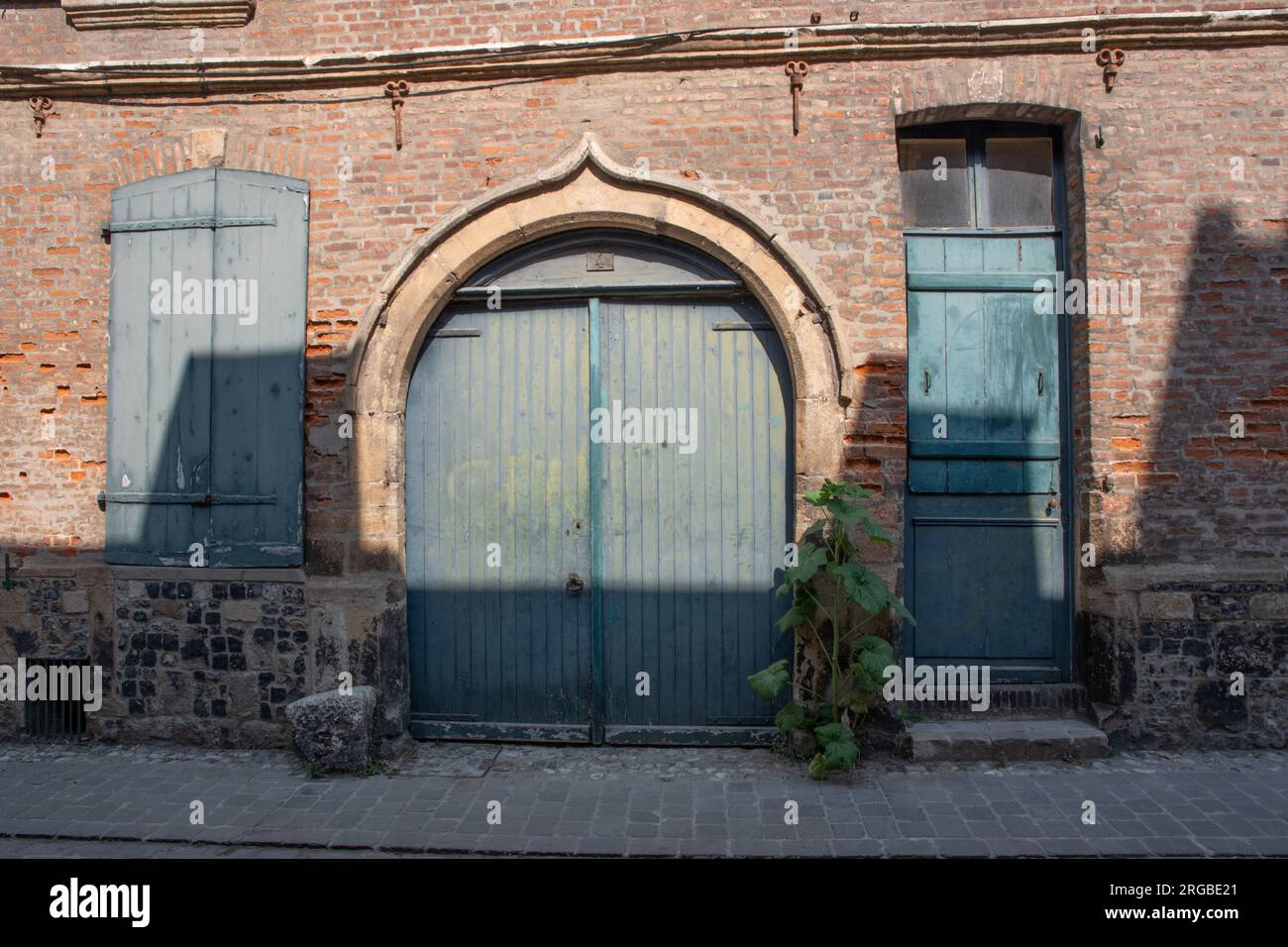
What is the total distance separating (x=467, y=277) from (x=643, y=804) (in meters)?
3.26

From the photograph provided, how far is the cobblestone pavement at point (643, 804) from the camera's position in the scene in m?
3.91

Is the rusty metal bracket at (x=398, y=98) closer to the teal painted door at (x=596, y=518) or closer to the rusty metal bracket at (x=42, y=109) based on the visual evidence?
the teal painted door at (x=596, y=518)

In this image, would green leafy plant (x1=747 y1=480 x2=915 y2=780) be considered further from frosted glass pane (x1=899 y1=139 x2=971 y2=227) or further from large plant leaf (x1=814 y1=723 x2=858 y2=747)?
frosted glass pane (x1=899 y1=139 x2=971 y2=227)

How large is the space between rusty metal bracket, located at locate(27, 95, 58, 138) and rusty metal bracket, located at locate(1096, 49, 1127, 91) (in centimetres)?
651

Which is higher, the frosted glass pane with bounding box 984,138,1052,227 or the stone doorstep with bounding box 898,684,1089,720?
the frosted glass pane with bounding box 984,138,1052,227

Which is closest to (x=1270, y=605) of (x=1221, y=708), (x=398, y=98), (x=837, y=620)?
(x=1221, y=708)

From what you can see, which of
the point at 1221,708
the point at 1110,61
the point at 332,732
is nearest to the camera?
the point at 332,732

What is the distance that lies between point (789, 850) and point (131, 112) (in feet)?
19.2

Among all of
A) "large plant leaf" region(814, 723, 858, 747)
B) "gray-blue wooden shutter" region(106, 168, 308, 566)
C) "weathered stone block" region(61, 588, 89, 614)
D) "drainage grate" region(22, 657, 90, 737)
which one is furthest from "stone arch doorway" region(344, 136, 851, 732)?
"drainage grate" region(22, 657, 90, 737)

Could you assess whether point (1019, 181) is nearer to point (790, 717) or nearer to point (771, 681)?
point (771, 681)

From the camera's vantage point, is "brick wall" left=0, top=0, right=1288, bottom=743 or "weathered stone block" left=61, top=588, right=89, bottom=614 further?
"weathered stone block" left=61, top=588, right=89, bottom=614

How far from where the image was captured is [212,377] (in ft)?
17.0

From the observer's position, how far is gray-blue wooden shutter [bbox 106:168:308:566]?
5141 mm

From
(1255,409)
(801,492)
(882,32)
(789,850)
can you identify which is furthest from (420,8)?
(1255,409)
